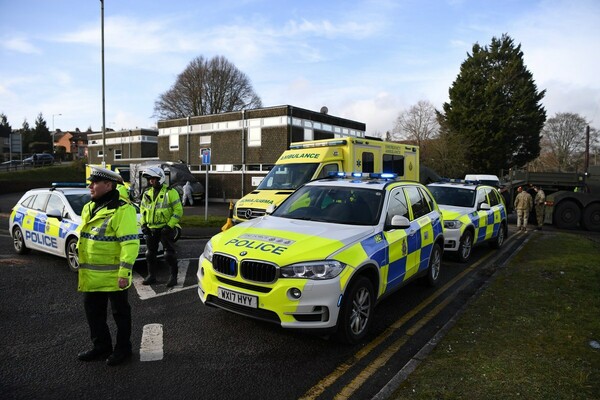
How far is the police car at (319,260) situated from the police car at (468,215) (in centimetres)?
326

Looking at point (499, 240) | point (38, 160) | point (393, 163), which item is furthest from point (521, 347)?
point (38, 160)

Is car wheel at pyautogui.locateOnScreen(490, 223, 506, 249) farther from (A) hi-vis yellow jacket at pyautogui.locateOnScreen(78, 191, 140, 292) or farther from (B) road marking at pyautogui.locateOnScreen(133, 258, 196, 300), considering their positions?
(A) hi-vis yellow jacket at pyautogui.locateOnScreen(78, 191, 140, 292)

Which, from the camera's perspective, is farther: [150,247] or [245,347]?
[150,247]

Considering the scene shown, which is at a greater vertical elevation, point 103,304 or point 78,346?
point 103,304

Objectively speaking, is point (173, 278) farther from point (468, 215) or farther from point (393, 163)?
point (393, 163)

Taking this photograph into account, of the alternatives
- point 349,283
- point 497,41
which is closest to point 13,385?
point 349,283

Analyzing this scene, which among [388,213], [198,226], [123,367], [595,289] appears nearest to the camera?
[123,367]

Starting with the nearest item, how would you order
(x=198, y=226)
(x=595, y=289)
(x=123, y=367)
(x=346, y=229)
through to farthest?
(x=123, y=367) → (x=346, y=229) → (x=595, y=289) → (x=198, y=226)

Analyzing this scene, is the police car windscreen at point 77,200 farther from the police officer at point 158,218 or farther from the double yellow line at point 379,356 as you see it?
the double yellow line at point 379,356

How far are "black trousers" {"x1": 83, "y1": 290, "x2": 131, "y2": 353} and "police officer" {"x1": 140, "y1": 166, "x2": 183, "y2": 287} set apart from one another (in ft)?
8.32

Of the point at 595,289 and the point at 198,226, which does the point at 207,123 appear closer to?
the point at 198,226

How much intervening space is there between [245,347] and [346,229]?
167cm

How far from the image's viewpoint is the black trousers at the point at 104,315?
12.1 feet

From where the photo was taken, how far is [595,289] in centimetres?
638
